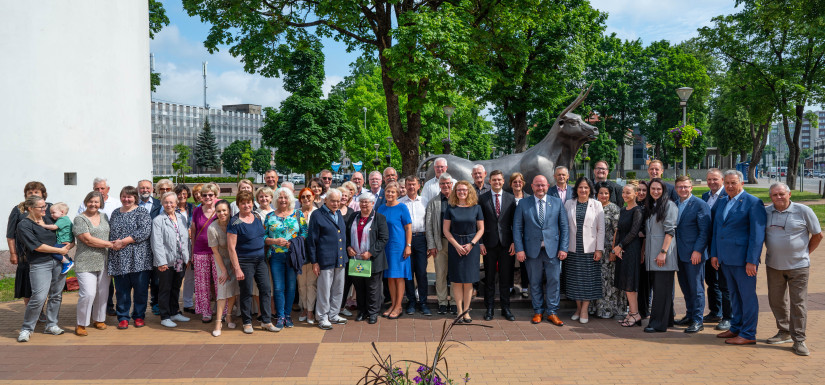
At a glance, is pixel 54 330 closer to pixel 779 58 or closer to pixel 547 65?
pixel 547 65

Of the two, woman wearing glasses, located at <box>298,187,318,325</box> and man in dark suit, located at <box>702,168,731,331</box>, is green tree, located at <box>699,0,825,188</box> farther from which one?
woman wearing glasses, located at <box>298,187,318,325</box>

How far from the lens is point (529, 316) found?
7609 millimetres

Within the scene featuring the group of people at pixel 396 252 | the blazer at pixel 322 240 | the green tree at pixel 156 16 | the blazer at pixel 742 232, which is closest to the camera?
the blazer at pixel 742 232

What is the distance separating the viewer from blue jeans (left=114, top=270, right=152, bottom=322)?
7051mm

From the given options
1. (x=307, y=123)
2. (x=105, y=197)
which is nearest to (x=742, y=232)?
(x=105, y=197)

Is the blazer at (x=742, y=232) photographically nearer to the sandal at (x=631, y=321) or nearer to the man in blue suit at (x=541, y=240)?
the sandal at (x=631, y=321)

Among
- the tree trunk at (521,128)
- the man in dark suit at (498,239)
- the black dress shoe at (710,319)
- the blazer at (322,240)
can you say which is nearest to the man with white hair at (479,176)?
the man in dark suit at (498,239)

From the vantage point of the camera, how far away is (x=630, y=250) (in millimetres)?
6906

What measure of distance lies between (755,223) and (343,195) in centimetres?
504

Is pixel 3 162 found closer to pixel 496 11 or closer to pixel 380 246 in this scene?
pixel 380 246

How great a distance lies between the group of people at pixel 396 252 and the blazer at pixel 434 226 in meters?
0.02

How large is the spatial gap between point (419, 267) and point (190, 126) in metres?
123

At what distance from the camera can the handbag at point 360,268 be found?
23.7 ft

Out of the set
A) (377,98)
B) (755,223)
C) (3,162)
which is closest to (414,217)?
(755,223)
